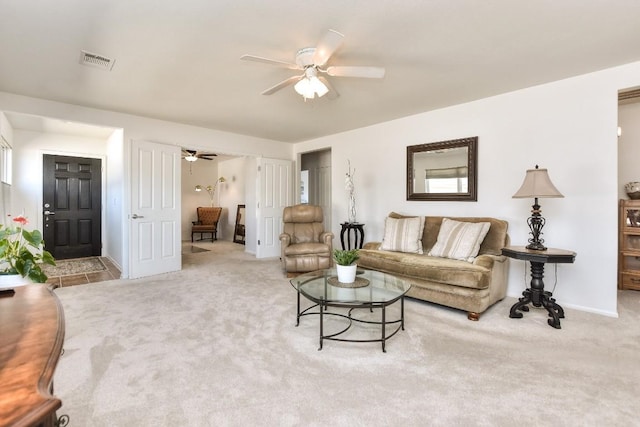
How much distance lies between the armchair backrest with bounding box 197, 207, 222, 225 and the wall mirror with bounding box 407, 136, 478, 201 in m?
5.46

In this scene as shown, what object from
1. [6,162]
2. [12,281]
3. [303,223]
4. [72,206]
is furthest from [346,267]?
[72,206]

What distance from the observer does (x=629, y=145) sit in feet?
12.5

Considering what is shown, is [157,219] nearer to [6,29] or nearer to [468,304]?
[6,29]

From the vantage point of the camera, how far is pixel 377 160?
482cm

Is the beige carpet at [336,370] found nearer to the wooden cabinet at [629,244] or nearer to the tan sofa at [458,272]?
the tan sofa at [458,272]

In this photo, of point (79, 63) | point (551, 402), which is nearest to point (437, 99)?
point (551, 402)

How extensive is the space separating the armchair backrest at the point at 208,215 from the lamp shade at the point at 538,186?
22.9ft

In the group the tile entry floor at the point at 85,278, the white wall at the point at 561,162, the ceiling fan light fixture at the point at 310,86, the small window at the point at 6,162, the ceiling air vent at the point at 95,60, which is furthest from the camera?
the small window at the point at 6,162

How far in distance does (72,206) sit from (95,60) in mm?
3926

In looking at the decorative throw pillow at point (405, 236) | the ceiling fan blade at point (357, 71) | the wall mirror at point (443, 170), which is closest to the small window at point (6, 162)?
the ceiling fan blade at point (357, 71)

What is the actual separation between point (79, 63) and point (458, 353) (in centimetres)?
388

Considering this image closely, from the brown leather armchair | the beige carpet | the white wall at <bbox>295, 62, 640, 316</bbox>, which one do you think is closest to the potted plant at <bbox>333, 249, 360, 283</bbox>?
the beige carpet

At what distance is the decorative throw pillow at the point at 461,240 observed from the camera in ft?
10.7

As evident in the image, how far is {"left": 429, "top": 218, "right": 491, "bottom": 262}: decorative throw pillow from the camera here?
325cm
